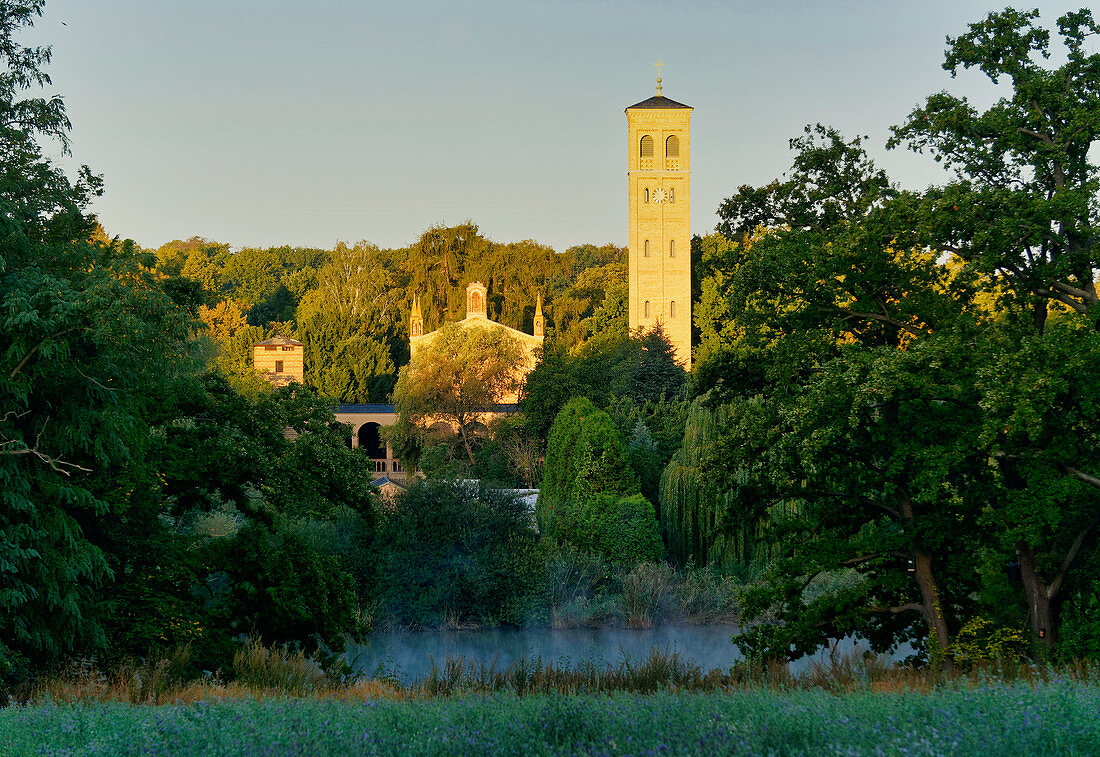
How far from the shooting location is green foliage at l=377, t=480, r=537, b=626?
28.8 metres

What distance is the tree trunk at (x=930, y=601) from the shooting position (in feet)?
50.2

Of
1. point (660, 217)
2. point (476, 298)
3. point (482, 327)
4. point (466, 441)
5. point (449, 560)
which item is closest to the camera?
point (449, 560)

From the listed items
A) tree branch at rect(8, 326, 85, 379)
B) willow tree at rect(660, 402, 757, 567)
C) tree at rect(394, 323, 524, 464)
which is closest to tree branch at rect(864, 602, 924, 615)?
tree branch at rect(8, 326, 85, 379)

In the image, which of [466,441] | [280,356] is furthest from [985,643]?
[280,356]

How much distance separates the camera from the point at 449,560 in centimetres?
2916

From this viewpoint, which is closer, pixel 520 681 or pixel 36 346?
pixel 520 681

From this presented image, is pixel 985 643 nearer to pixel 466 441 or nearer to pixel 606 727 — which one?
pixel 606 727

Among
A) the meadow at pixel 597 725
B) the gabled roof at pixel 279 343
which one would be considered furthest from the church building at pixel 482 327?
the meadow at pixel 597 725

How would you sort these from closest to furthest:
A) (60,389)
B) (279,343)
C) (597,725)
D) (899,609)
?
1. (597,725)
2. (60,389)
3. (899,609)
4. (279,343)

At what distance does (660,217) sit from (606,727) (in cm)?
6443

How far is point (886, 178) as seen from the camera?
63.0ft

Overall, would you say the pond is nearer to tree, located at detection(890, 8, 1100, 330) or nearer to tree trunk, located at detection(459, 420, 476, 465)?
tree, located at detection(890, 8, 1100, 330)

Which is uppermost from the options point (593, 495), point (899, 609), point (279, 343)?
point (279, 343)

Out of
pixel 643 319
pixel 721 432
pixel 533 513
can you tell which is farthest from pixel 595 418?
pixel 643 319
